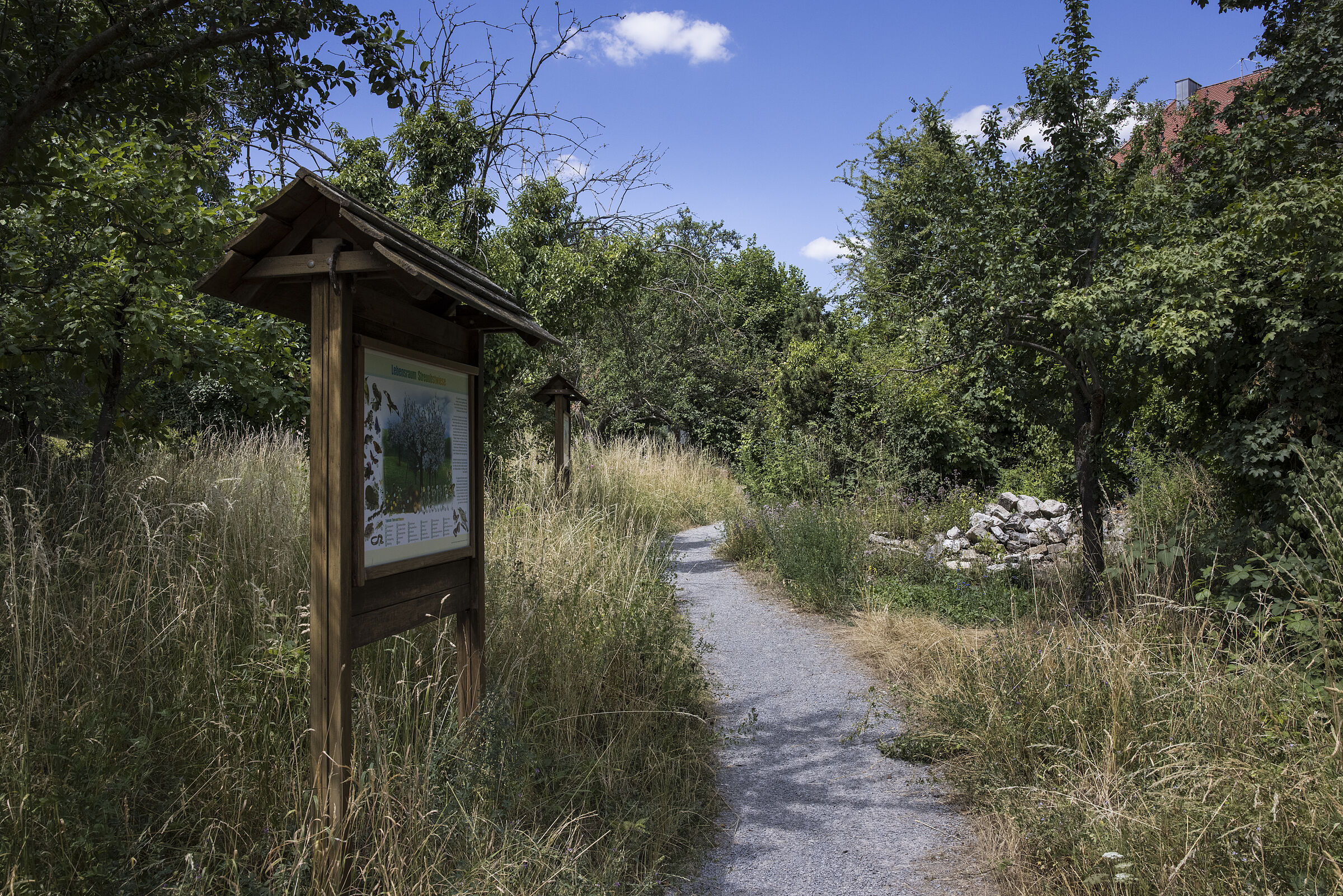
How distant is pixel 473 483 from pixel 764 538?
22.2 ft

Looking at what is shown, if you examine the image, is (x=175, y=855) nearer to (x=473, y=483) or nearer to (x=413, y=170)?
(x=473, y=483)

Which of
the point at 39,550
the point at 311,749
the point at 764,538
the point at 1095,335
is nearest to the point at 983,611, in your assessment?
the point at 1095,335

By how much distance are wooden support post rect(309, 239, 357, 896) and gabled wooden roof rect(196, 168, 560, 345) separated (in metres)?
0.07

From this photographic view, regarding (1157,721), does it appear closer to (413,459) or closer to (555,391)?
(413,459)

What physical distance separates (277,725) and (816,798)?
7.77 ft

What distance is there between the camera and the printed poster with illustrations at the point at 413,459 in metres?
2.63

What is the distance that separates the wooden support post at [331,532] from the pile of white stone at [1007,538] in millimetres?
6436

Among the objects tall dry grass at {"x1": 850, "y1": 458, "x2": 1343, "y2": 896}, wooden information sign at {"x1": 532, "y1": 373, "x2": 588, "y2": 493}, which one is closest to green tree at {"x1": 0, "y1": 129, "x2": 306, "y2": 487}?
tall dry grass at {"x1": 850, "y1": 458, "x2": 1343, "y2": 896}

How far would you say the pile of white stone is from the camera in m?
7.93

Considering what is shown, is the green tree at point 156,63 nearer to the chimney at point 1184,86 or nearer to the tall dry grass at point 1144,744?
the tall dry grass at point 1144,744

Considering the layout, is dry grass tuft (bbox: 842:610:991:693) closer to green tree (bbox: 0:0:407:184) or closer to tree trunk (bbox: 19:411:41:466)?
green tree (bbox: 0:0:407:184)

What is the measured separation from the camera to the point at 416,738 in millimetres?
2783

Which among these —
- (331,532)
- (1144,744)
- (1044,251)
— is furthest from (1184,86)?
(331,532)

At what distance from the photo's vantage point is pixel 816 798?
11.8 ft
